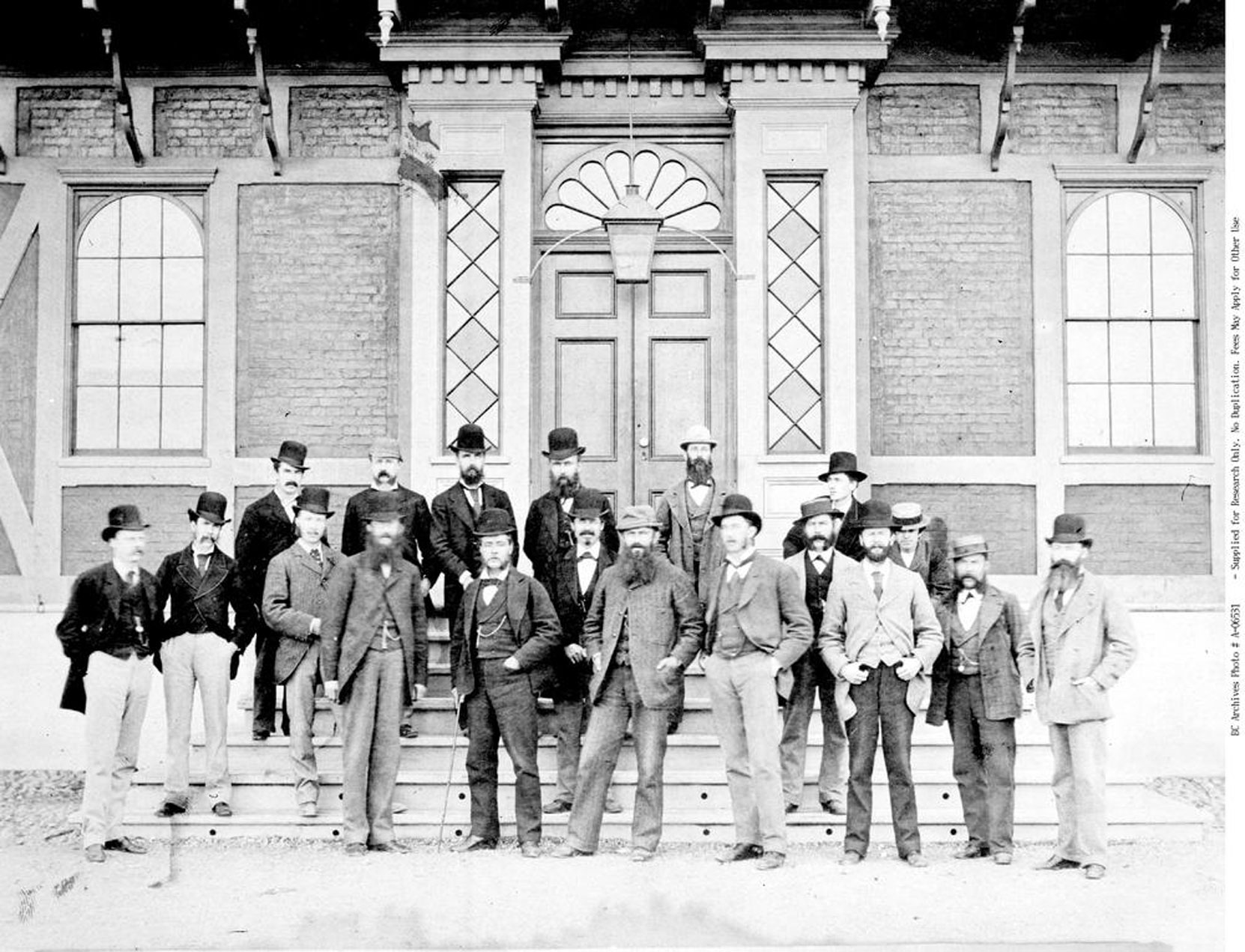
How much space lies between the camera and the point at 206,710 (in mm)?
8164

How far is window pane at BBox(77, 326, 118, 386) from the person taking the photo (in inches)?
427

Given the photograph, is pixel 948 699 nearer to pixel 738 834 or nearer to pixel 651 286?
pixel 738 834

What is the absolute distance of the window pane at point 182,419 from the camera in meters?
10.8

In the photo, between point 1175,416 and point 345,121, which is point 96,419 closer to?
point 345,121

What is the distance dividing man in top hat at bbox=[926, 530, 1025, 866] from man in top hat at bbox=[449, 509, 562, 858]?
2216 millimetres

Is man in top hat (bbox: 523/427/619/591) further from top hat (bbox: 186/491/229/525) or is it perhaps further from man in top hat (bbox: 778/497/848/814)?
top hat (bbox: 186/491/229/525)

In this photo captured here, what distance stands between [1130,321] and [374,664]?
21.1 feet

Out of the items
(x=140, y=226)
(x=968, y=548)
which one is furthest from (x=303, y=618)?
(x=140, y=226)

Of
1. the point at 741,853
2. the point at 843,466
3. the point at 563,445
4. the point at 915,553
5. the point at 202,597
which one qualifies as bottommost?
the point at 741,853

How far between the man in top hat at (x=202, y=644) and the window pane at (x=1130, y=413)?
6533 millimetres

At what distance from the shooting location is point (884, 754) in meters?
7.74

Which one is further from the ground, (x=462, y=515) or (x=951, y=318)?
(x=951, y=318)

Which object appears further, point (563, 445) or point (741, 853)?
point (563, 445)

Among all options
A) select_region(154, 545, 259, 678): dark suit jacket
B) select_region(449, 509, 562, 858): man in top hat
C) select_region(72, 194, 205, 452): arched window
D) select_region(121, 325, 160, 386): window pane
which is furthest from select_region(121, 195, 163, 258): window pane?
select_region(449, 509, 562, 858): man in top hat
